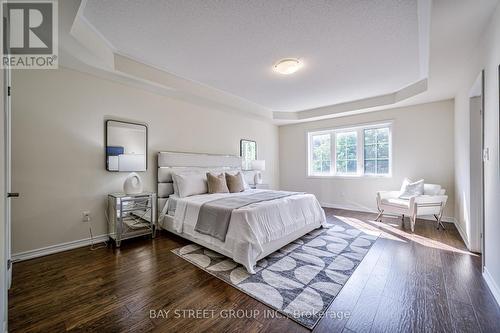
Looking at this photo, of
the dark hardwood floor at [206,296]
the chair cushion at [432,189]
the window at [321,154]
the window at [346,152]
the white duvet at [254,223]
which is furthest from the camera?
the window at [321,154]

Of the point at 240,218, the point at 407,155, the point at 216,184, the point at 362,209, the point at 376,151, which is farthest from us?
the point at 362,209

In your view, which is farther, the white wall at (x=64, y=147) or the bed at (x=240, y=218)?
the white wall at (x=64, y=147)

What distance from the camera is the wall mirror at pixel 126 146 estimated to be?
308 cm

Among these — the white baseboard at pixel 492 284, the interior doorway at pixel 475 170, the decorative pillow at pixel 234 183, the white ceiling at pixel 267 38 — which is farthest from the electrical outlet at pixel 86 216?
the interior doorway at pixel 475 170

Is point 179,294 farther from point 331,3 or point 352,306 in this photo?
point 331,3

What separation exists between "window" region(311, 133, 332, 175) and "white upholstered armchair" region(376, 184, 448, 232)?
6.20 ft

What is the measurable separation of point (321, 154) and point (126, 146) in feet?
Answer: 15.3

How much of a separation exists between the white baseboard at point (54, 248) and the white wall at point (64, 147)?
49 millimetres

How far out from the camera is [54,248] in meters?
2.65

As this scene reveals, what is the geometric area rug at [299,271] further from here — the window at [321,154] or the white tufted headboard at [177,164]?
the window at [321,154]

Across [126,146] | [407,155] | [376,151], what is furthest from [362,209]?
[126,146]

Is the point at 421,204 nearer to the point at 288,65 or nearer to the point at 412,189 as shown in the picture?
the point at 412,189

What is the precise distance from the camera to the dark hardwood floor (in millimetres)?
1465

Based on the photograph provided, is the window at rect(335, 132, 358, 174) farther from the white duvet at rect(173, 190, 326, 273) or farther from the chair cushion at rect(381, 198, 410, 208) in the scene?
the white duvet at rect(173, 190, 326, 273)
